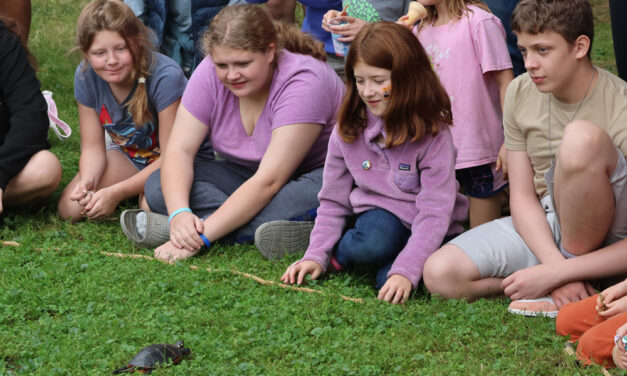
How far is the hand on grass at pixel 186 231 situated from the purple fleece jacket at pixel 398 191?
24.7 inches

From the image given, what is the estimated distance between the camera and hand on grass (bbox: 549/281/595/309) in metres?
3.31

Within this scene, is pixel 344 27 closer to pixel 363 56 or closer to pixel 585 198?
pixel 363 56

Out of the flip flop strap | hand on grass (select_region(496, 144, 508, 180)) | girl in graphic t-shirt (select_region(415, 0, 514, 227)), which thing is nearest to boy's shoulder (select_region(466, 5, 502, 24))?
girl in graphic t-shirt (select_region(415, 0, 514, 227))

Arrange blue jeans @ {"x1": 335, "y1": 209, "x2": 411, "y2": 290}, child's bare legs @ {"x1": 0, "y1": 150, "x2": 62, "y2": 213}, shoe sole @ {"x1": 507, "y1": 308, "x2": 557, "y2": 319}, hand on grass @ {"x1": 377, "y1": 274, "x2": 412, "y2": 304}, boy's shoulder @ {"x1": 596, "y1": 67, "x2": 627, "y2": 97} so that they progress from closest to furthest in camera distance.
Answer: shoe sole @ {"x1": 507, "y1": 308, "x2": 557, "y2": 319}
boy's shoulder @ {"x1": 596, "y1": 67, "x2": 627, "y2": 97}
hand on grass @ {"x1": 377, "y1": 274, "x2": 412, "y2": 304}
blue jeans @ {"x1": 335, "y1": 209, "x2": 411, "y2": 290}
child's bare legs @ {"x1": 0, "y1": 150, "x2": 62, "y2": 213}

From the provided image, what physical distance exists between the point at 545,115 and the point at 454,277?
80 centimetres

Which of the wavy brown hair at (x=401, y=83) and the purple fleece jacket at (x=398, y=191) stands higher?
the wavy brown hair at (x=401, y=83)

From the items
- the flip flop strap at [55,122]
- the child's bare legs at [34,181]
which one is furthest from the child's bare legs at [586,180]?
the flip flop strap at [55,122]

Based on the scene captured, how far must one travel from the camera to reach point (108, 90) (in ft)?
15.6

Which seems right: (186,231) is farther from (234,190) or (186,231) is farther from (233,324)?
(233,324)

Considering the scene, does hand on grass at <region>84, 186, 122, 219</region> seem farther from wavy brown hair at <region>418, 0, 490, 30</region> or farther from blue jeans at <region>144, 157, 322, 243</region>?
wavy brown hair at <region>418, 0, 490, 30</region>

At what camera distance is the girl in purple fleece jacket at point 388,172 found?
3557mm

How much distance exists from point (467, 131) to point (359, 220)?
772 millimetres

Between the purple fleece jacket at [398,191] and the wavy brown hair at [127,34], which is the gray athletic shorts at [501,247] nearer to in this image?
the purple fleece jacket at [398,191]

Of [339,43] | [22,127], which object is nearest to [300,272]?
[339,43]
